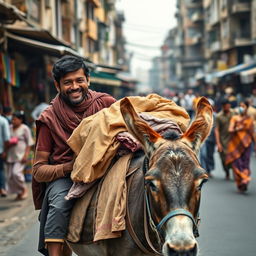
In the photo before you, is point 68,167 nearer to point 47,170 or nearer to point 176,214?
point 47,170

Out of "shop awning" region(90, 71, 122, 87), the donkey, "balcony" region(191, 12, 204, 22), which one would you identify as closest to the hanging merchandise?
"shop awning" region(90, 71, 122, 87)

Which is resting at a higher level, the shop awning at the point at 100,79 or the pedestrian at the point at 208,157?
the shop awning at the point at 100,79

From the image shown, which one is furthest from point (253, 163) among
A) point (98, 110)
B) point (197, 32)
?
point (197, 32)

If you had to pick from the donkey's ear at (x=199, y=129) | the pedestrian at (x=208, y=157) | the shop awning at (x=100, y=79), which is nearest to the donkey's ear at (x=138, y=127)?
the donkey's ear at (x=199, y=129)

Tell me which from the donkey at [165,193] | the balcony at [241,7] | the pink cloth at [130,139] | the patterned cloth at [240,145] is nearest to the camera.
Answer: the donkey at [165,193]

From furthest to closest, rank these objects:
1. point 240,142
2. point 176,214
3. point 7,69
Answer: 1. point 7,69
2. point 240,142
3. point 176,214

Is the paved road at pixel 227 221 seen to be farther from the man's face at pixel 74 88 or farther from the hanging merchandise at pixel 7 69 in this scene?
the hanging merchandise at pixel 7 69

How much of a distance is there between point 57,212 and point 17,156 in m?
7.47

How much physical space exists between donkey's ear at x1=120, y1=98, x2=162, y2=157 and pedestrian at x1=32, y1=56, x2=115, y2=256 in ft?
3.02

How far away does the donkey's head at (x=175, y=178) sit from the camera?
2.83 metres

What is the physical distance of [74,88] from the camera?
13.4 ft

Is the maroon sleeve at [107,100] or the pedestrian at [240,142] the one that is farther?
the pedestrian at [240,142]

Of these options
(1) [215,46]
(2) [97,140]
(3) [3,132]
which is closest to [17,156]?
(3) [3,132]

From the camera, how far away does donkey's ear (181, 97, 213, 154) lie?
10.7 feet
